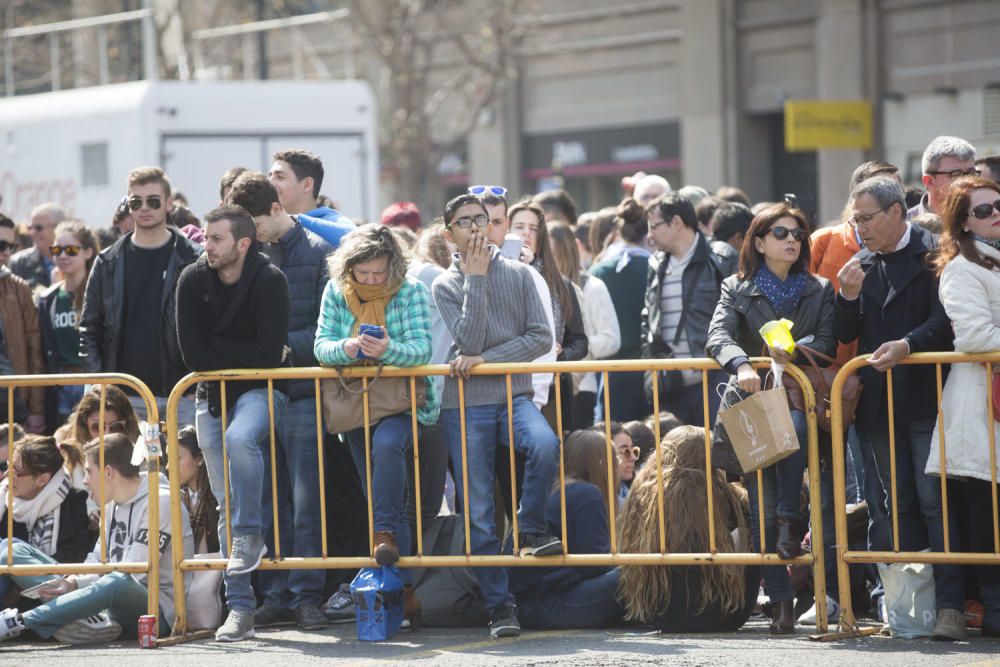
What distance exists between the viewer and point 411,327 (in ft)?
25.4

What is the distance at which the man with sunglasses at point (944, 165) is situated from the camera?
8.34 m

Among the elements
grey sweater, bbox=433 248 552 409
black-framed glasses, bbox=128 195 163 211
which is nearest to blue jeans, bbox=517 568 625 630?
grey sweater, bbox=433 248 552 409

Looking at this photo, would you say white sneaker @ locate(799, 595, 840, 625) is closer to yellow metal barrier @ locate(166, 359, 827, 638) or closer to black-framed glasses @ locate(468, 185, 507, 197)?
yellow metal barrier @ locate(166, 359, 827, 638)

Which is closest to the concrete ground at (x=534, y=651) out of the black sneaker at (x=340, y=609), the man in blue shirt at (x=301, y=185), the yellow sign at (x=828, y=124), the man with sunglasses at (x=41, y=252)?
the black sneaker at (x=340, y=609)

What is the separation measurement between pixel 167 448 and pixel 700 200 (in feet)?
15.5

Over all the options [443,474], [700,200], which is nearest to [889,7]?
[700,200]

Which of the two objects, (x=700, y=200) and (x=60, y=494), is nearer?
(x=60, y=494)

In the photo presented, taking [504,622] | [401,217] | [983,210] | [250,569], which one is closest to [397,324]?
[250,569]

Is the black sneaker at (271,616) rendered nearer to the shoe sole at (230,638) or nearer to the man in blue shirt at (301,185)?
the shoe sole at (230,638)

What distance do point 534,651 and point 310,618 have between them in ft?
4.49

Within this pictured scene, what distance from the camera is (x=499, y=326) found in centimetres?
778

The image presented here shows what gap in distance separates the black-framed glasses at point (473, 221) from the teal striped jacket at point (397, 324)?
1.37 ft

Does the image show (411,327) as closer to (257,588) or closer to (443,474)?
(443,474)

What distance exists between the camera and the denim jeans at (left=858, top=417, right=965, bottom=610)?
7.41 meters
